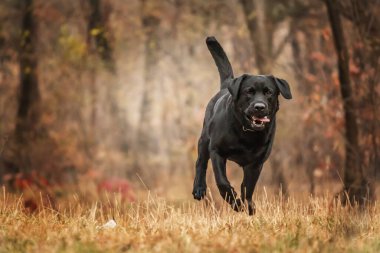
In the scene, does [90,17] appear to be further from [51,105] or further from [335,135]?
[335,135]

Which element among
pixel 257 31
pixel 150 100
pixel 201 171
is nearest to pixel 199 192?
pixel 201 171

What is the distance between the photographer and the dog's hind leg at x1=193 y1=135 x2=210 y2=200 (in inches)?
319

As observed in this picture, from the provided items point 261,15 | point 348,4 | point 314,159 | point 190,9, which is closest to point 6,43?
point 190,9

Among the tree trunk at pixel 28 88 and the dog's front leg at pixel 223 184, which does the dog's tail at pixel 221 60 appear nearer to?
the dog's front leg at pixel 223 184

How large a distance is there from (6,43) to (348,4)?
948 centimetres

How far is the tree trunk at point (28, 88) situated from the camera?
18.0m

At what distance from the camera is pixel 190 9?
2003 cm

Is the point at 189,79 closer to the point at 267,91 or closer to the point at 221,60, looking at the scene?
the point at 221,60

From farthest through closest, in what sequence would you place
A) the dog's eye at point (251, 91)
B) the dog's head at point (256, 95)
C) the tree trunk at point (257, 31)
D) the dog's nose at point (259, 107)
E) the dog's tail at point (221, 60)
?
the tree trunk at point (257, 31) → the dog's tail at point (221, 60) → the dog's eye at point (251, 91) → the dog's head at point (256, 95) → the dog's nose at point (259, 107)

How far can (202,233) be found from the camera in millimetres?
Result: 6145

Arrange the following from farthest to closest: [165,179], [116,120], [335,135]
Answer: [116,120] → [165,179] → [335,135]

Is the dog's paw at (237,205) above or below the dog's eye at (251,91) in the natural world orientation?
below

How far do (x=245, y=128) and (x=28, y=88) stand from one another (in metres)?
12.1

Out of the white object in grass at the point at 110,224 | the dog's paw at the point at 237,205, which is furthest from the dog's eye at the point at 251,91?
the white object in grass at the point at 110,224
